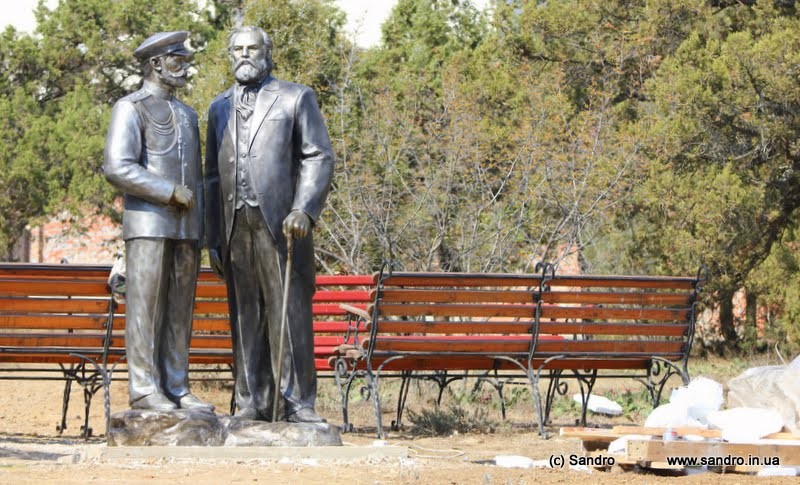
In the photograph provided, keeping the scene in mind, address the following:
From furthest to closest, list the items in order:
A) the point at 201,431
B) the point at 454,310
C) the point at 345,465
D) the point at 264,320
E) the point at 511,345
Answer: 1. the point at 511,345
2. the point at 454,310
3. the point at 264,320
4. the point at 201,431
5. the point at 345,465

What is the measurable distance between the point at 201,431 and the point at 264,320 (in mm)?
730

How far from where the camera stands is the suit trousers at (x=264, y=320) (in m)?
7.16

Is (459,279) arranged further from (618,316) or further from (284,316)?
(284,316)

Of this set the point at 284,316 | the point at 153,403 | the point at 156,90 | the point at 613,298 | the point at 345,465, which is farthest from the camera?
the point at 613,298

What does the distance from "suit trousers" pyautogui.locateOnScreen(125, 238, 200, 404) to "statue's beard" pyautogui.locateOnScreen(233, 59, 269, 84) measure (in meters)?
0.87

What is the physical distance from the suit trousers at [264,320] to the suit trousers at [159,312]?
25 centimetres

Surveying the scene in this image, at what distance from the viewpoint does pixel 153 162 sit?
7078 millimetres

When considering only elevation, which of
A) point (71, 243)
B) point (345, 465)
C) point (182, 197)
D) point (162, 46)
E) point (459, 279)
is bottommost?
point (345, 465)

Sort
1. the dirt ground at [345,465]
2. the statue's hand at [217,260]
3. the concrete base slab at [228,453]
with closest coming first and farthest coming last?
the dirt ground at [345,465]
the concrete base slab at [228,453]
the statue's hand at [217,260]

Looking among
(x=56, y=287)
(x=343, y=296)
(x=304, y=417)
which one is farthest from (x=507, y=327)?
(x=56, y=287)

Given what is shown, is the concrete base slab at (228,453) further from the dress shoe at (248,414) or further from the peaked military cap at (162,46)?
the peaked military cap at (162,46)

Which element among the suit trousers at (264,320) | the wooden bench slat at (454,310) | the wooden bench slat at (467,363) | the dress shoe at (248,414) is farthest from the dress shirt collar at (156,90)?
the wooden bench slat at (467,363)

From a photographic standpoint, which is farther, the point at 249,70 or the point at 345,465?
the point at 249,70

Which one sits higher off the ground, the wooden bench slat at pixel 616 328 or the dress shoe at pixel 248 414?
the wooden bench slat at pixel 616 328
